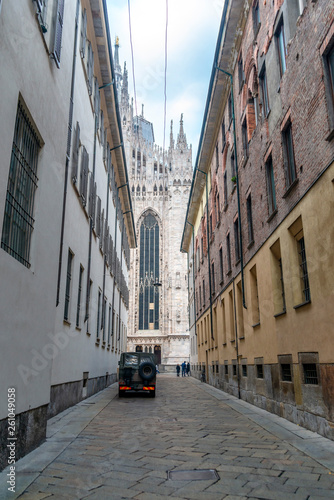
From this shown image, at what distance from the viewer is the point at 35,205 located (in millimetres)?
6613

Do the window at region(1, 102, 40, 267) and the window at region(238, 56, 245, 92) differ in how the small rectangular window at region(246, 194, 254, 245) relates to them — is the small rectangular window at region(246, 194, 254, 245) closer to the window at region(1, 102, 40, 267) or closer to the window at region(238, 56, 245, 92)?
the window at region(238, 56, 245, 92)

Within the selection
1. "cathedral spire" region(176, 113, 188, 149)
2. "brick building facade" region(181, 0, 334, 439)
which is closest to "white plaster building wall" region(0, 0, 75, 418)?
"brick building facade" region(181, 0, 334, 439)

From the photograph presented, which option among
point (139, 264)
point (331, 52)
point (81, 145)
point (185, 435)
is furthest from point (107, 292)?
point (139, 264)

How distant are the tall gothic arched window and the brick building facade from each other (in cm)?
4200

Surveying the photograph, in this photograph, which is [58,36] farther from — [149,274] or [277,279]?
[149,274]

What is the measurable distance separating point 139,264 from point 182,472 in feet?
196

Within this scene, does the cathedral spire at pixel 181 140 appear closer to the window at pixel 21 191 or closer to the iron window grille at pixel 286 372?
the iron window grille at pixel 286 372

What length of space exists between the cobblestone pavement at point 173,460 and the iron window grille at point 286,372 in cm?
98

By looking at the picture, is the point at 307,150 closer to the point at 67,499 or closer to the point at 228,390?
the point at 67,499

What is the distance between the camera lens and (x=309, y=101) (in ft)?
28.6

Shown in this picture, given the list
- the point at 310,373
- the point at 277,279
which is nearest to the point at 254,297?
the point at 277,279

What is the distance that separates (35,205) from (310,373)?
6.22 m

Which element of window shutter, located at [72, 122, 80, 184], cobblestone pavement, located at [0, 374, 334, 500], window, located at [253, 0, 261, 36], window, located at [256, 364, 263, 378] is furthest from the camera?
window, located at [253, 0, 261, 36]

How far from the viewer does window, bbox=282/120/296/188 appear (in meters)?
10.3
